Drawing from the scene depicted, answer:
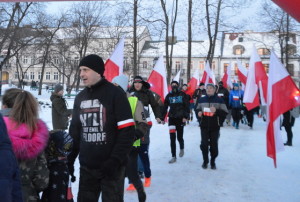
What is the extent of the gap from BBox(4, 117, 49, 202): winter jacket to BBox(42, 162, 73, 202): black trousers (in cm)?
13

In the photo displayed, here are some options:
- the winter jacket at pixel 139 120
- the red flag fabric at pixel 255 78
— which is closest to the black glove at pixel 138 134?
the winter jacket at pixel 139 120

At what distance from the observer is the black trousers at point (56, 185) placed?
3111 millimetres

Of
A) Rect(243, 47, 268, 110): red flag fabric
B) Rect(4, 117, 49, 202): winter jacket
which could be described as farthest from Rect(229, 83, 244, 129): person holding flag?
Rect(4, 117, 49, 202): winter jacket

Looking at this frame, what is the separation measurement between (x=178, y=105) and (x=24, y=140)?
17.9 feet

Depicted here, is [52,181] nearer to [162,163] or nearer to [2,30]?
[162,163]

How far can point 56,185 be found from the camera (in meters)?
3.12

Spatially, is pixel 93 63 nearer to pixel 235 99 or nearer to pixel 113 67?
pixel 113 67

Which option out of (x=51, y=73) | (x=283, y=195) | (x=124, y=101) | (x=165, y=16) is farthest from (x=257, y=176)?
(x=51, y=73)

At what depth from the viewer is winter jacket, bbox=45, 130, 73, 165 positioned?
309 centimetres

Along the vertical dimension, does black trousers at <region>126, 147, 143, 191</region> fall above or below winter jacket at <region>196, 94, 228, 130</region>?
below

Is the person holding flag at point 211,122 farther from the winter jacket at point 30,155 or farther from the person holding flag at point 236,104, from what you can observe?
the person holding flag at point 236,104

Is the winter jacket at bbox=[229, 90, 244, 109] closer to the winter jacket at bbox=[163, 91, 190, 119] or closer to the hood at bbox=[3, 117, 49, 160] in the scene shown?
the winter jacket at bbox=[163, 91, 190, 119]

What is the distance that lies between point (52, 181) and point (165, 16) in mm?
20909

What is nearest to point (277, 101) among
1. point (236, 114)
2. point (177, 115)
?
point (177, 115)
